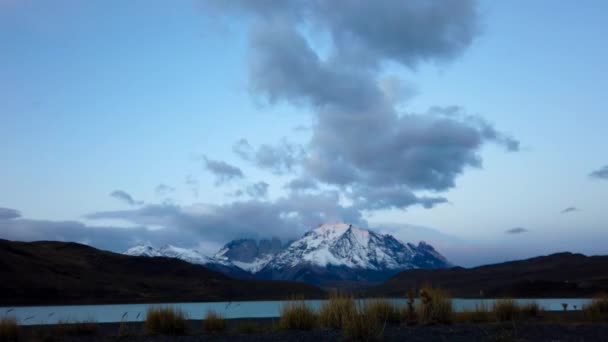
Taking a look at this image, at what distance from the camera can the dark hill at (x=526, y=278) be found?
83.5 meters

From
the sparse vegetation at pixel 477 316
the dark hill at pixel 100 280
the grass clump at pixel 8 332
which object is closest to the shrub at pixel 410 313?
the sparse vegetation at pixel 477 316

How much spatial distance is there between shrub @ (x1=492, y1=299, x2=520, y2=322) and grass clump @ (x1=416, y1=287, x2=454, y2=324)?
9.21 ft

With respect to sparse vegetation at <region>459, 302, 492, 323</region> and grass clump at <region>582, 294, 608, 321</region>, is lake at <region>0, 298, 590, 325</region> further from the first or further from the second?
sparse vegetation at <region>459, 302, 492, 323</region>

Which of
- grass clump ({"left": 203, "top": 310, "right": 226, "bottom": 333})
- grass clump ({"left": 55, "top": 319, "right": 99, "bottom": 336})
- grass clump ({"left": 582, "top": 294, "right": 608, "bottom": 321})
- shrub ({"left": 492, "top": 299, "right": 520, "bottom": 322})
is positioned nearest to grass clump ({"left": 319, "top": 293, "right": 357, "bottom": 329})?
grass clump ({"left": 203, "top": 310, "right": 226, "bottom": 333})

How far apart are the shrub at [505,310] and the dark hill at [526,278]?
2536 inches

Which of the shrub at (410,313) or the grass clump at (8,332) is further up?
the shrub at (410,313)

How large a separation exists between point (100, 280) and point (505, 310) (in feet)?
288

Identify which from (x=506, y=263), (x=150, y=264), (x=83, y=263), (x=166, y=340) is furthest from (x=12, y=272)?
(x=506, y=263)

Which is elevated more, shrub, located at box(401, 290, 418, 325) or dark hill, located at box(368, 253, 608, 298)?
dark hill, located at box(368, 253, 608, 298)

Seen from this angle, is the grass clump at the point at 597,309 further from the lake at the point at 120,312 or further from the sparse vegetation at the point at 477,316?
the sparse vegetation at the point at 477,316

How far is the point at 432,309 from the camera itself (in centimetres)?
1836

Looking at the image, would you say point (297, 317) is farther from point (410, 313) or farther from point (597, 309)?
point (597, 309)

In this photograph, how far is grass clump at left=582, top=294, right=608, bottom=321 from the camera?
21941 mm

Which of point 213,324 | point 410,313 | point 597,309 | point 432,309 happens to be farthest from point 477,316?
point 213,324
